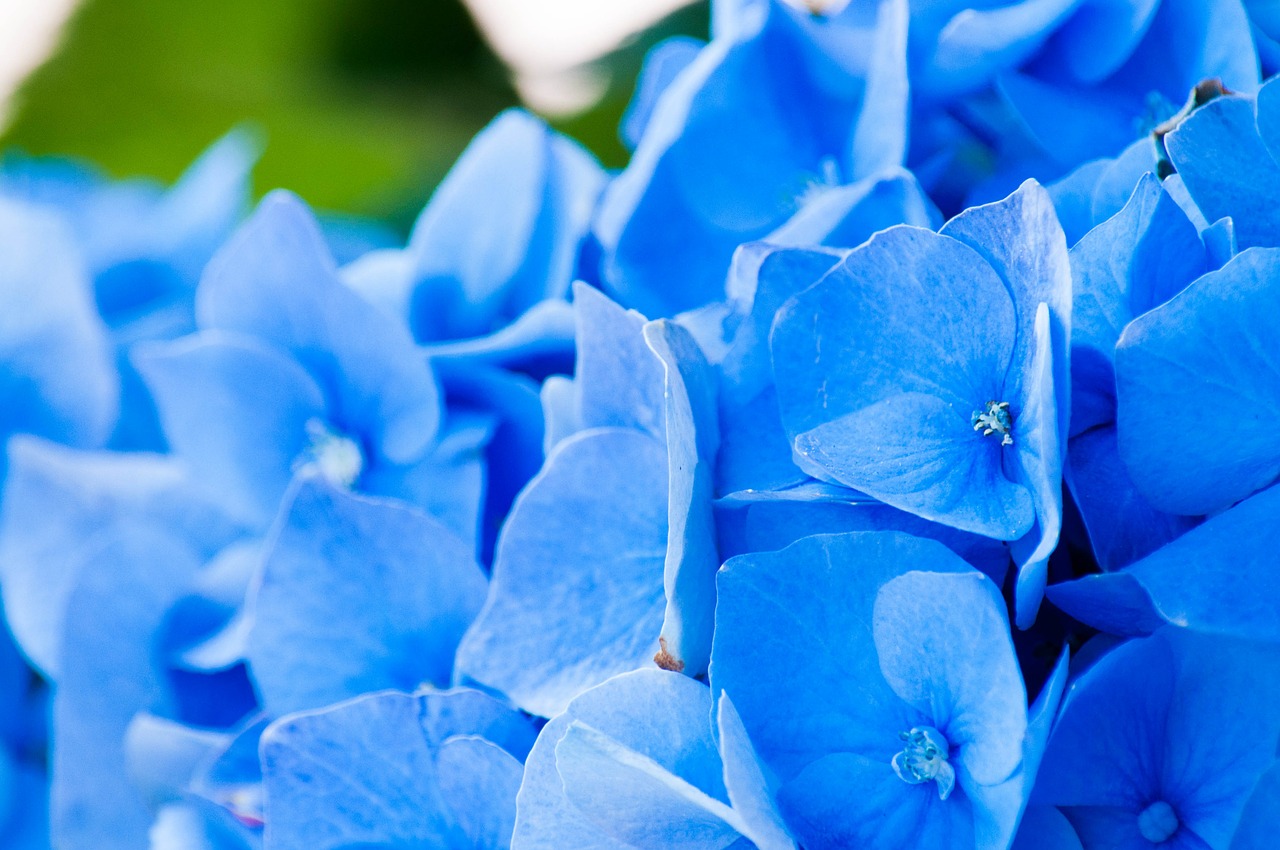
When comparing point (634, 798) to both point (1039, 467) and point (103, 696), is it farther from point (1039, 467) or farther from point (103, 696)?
point (103, 696)

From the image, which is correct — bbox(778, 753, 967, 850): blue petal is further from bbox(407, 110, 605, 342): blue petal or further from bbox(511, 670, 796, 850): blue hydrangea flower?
bbox(407, 110, 605, 342): blue petal

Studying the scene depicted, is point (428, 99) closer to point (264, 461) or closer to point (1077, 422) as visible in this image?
point (264, 461)

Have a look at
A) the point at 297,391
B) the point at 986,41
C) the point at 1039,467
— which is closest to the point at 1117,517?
the point at 1039,467

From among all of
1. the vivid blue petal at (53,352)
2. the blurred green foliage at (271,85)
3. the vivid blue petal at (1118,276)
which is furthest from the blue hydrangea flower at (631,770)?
the blurred green foliage at (271,85)

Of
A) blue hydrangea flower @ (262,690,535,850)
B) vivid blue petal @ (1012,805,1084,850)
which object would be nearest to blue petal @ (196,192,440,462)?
blue hydrangea flower @ (262,690,535,850)

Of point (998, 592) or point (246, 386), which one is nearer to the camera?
point (998, 592)

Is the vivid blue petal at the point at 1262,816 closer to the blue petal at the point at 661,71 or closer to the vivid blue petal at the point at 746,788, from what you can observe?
the vivid blue petal at the point at 746,788

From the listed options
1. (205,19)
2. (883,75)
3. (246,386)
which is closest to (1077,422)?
(883,75)
